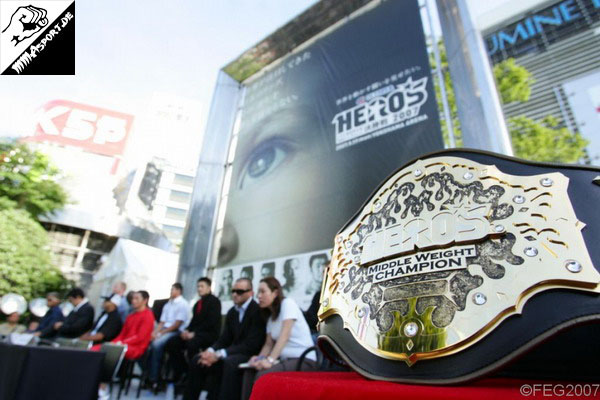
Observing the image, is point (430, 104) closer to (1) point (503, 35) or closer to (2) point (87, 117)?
(1) point (503, 35)

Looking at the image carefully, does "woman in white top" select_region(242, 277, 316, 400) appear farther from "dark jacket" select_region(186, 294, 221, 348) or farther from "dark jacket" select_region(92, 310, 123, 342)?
"dark jacket" select_region(92, 310, 123, 342)

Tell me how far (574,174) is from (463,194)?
119 millimetres

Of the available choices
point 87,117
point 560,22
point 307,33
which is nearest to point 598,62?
point 560,22

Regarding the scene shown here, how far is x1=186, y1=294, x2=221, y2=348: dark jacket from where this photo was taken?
104 inches

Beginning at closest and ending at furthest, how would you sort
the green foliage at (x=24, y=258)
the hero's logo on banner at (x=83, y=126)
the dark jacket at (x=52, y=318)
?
the dark jacket at (x=52, y=318) → the green foliage at (x=24, y=258) → the hero's logo on banner at (x=83, y=126)

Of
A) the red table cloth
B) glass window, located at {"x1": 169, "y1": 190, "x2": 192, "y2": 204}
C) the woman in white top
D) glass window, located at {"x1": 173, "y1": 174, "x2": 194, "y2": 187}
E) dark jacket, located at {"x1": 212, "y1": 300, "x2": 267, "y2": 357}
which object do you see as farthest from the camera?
glass window, located at {"x1": 173, "y1": 174, "x2": 194, "y2": 187}

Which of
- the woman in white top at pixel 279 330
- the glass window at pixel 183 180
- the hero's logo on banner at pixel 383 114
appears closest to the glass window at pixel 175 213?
the glass window at pixel 183 180

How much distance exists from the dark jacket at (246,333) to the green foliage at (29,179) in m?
10.8

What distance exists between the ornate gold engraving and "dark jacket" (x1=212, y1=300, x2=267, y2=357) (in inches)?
59.4

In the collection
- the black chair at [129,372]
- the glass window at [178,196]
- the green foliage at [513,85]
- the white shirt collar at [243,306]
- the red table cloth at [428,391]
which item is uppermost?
the glass window at [178,196]

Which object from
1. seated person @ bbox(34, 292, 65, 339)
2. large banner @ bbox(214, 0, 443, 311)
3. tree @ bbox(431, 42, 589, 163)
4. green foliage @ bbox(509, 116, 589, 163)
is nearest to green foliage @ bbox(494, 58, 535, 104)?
tree @ bbox(431, 42, 589, 163)

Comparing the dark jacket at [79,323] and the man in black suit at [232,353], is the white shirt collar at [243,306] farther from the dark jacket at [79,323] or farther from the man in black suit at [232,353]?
the dark jacket at [79,323]

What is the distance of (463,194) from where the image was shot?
1.45 ft

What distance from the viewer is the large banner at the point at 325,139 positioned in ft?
11.5
